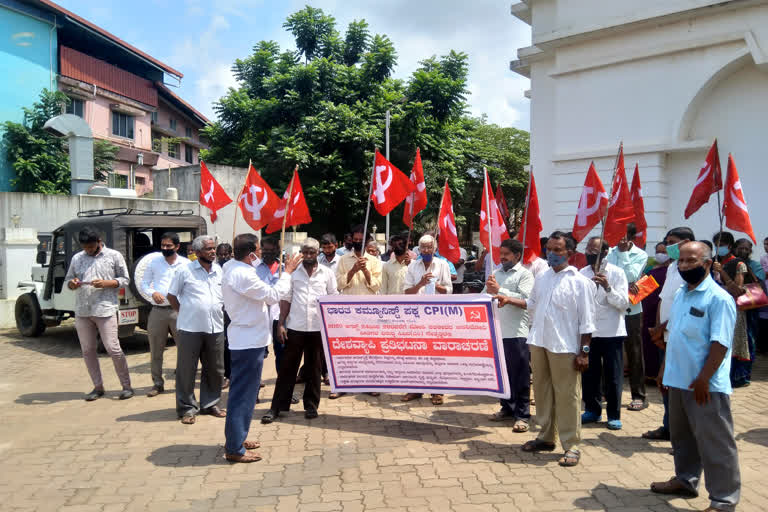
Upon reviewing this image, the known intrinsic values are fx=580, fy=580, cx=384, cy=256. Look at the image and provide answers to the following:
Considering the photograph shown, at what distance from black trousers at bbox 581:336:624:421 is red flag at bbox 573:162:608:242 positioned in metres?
1.53

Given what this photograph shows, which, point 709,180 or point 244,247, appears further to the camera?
point 709,180

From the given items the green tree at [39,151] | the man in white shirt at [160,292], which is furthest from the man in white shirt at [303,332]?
the green tree at [39,151]

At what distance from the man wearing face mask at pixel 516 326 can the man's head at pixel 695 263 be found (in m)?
1.79

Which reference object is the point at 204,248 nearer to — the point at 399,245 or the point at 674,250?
the point at 399,245

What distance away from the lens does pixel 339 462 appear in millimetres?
4855

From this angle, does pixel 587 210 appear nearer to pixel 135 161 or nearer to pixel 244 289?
pixel 244 289

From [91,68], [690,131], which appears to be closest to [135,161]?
[91,68]

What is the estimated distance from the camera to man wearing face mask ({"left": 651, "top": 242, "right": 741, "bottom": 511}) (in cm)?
372

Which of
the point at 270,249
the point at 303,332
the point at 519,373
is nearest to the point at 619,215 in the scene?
the point at 519,373

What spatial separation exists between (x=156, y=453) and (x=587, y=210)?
5280 mm

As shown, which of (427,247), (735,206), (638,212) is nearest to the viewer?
(735,206)

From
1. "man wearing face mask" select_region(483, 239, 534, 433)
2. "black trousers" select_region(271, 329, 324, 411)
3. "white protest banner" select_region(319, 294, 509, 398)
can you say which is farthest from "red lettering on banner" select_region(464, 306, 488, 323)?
"black trousers" select_region(271, 329, 324, 411)

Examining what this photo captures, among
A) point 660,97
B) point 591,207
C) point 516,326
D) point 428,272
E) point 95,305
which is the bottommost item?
point 516,326

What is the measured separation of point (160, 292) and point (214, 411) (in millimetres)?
1629
